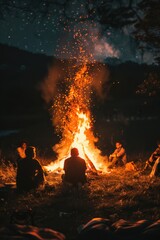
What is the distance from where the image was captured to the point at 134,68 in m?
80.0

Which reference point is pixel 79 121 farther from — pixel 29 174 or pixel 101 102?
pixel 101 102

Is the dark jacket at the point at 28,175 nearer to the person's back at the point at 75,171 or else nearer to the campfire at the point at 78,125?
the person's back at the point at 75,171

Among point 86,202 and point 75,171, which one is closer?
point 86,202

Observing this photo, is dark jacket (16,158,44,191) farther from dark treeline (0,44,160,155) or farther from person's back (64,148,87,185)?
dark treeline (0,44,160,155)

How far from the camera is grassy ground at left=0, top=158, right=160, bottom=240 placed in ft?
26.4

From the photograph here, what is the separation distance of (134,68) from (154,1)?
6965 centimetres

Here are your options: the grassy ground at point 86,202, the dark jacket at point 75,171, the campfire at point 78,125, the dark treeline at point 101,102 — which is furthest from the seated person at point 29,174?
the dark treeline at point 101,102

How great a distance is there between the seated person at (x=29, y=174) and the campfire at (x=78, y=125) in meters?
3.28

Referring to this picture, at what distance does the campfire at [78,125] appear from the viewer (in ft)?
49.2

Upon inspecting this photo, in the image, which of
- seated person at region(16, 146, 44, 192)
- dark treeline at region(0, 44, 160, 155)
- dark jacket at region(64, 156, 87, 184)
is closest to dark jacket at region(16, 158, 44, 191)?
seated person at region(16, 146, 44, 192)

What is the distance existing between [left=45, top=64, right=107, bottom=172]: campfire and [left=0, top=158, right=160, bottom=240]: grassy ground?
265 centimetres

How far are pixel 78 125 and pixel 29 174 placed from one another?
5.25 meters

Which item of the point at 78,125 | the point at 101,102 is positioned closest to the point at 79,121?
the point at 78,125

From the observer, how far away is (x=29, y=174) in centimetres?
1074
